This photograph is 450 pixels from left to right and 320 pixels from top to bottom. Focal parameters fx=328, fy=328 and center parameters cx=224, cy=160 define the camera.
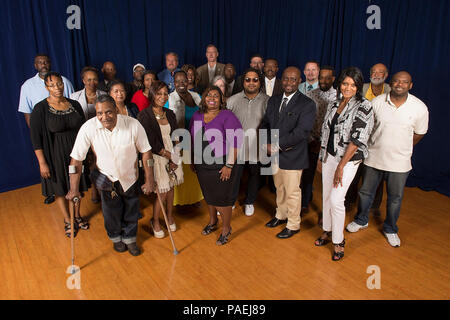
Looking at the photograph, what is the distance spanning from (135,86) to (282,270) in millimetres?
2926

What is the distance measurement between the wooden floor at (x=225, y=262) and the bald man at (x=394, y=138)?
39 cm

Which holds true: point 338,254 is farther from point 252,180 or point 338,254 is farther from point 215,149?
point 215,149

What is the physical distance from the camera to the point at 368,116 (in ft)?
8.29

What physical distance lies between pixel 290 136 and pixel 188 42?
11.9 feet

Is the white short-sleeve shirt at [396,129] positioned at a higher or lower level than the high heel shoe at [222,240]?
higher

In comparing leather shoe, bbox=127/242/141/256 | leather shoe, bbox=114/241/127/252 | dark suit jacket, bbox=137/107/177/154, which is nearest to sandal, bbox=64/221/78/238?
leather shoe, bbox=114/241/127/252

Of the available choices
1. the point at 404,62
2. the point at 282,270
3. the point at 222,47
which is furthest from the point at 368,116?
the point at 222,47

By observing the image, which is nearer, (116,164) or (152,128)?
(116,164)

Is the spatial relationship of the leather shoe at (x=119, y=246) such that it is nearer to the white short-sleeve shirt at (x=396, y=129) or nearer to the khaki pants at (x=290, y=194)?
the khaki pants at (x=290, y=194)

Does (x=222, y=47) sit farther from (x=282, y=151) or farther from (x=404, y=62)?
(x=282, y=151)

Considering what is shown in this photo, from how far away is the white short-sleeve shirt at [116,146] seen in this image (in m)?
2.50

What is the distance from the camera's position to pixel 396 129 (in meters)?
2.90

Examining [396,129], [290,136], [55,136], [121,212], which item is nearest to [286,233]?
[290,136]

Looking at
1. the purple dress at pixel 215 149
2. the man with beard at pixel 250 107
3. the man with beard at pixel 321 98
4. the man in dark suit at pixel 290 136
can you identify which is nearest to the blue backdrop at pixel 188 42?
the man with beard at pixel 321 98
